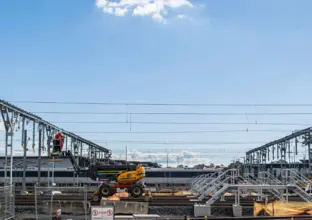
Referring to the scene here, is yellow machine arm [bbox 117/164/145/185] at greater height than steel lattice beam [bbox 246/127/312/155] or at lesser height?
lesser

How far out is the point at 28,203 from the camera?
27.0 m

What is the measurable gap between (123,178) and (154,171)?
45.6 meters

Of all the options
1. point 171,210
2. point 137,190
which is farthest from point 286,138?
point 171,210

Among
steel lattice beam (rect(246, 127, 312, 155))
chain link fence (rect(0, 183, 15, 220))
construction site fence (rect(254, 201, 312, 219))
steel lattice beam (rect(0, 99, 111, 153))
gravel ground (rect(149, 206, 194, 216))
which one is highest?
steel lattice beam (rect(0, 99, 111, 153))

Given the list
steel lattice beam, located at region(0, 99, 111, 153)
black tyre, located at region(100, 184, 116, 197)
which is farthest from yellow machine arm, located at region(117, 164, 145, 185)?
steel lattice beam, located at region(0, 99, 111, 153)

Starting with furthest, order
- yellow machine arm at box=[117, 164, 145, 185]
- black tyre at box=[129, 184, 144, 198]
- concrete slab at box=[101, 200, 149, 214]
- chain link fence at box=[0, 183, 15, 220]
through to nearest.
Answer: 1. yellow machine arm at box=[117, 164, 145, 185]
2. black tyre at box=[129, 184, 144, 198]
3. concrete slab at box=[101, 200, 149, 214]
4. chain link fence at box=[0, 183, 15, 220]

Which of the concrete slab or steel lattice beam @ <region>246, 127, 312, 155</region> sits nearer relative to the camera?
the concrete slab

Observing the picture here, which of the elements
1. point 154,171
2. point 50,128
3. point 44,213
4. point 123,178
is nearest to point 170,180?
point 154,171

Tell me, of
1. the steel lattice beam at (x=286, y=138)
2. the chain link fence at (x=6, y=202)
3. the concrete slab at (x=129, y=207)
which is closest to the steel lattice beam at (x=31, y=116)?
the chain link fence at (x=6, y=202)

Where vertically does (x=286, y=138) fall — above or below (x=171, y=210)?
above

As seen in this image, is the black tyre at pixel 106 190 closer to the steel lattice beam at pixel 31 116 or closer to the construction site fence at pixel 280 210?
the steel lattice beam at pixel 31 116

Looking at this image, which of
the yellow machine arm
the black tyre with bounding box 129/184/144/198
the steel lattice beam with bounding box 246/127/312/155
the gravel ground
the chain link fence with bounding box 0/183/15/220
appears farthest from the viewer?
the steel lattice beam with bounding box 246/127/312/155

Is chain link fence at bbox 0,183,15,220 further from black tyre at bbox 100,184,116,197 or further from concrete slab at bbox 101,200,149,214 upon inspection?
black tyre at bbox 100,184,116,197

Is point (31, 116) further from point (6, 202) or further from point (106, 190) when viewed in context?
point (6, 202)
